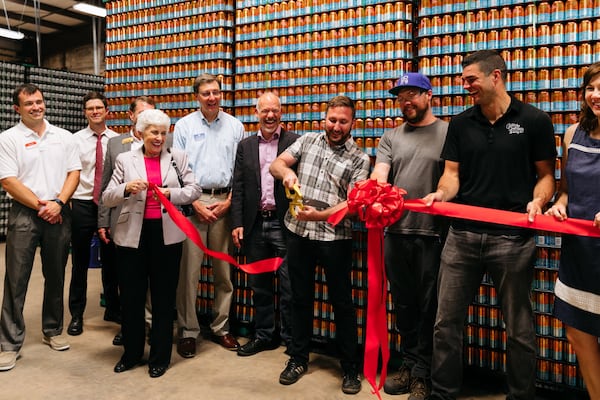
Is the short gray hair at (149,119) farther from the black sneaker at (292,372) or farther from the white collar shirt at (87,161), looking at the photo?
the black sneaker at (292,372)

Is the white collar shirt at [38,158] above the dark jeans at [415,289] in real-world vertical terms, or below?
above

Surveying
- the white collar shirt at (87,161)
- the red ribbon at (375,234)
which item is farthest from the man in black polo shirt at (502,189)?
the white collar shirt at (87,161)

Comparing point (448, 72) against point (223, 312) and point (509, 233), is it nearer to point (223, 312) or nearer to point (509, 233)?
point (509, 233)

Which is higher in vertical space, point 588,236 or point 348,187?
point 348,187

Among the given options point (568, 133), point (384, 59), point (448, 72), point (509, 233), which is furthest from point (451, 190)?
point (384, 59)

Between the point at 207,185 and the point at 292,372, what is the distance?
1.60 m

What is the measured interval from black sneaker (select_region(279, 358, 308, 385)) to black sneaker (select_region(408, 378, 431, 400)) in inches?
30.4

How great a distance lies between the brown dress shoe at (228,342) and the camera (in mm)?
4172

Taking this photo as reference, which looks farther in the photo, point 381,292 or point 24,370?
point 24,370

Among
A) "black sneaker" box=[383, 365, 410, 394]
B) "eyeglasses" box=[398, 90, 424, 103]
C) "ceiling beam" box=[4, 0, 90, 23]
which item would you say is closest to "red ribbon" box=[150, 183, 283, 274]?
"black sneaker" box=[383, 365, 410, 394]

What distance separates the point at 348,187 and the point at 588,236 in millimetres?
1472

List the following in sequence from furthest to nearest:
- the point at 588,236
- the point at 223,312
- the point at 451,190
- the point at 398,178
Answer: the point at 223,312
the point at 398,178
the point at 451,190
the point at 588,236

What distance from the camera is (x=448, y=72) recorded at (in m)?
3.58

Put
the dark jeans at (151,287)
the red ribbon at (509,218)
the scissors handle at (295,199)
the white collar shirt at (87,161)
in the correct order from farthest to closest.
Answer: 1. the white collar shirt at (87,161)
2. the dark jeans at (151,287)
3. the scissors handle at (295,199)
4. the red ribbon at (509,218)
